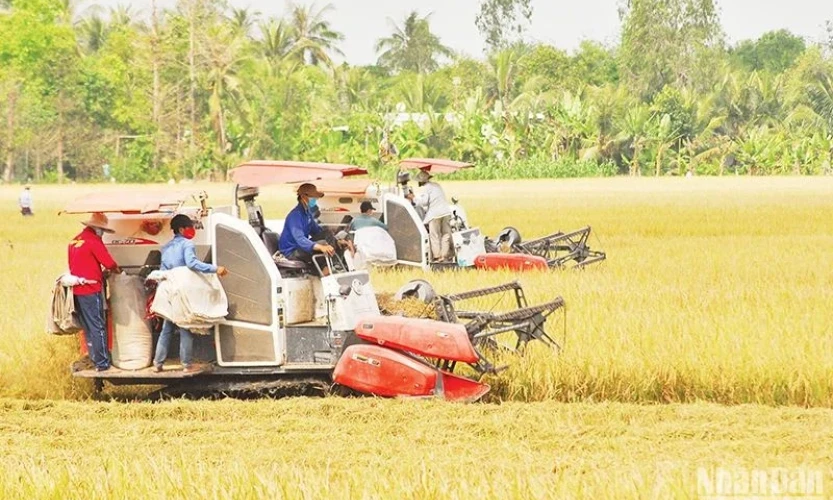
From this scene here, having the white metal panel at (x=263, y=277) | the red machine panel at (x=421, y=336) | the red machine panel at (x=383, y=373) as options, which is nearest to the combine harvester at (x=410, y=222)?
the white metal panel at (x=263, y=277)

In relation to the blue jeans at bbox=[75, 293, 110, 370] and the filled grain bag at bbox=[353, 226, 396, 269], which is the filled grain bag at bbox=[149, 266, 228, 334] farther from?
the filled grain bag at bbox=[353, 226, 396, 269]

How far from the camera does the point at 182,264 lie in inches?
419

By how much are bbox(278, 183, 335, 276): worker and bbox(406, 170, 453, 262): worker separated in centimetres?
677

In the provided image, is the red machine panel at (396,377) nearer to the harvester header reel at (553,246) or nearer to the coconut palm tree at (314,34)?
the harvester header reel at (553,246)

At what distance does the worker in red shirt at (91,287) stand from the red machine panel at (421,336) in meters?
2.02

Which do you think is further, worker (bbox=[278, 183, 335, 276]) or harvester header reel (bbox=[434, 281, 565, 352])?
worker (bbox=[278, 183, 335, 276])

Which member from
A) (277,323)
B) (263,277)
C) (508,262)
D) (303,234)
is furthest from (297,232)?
Result: (508,262)

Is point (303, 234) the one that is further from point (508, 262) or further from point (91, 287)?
point (508, 262)

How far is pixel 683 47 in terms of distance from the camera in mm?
81688

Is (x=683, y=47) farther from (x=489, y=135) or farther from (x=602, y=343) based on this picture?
(x=602, y=343)

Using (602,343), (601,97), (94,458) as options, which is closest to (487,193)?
(601,97)

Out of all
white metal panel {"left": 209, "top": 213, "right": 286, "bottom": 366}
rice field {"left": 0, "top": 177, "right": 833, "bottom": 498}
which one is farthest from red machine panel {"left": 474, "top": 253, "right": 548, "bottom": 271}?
white metal panel {"left": 209, "top": 213, "right": 286, "bottom": 366}

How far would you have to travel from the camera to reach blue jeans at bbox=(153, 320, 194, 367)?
10727mm

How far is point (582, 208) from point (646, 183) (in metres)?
18.1
